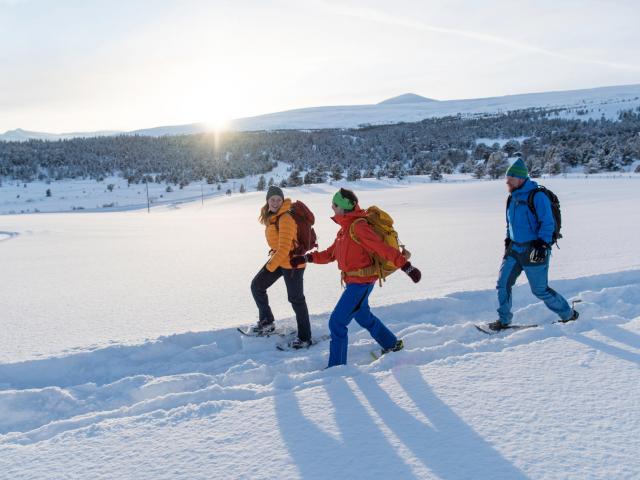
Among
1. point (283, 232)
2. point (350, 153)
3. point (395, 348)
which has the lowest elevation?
point (395, 348)

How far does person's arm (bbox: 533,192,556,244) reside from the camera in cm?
389

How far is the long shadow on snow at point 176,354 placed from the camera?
3893mm

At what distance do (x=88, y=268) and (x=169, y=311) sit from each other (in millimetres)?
3790

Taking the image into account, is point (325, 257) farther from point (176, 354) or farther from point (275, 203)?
point (176, 354)

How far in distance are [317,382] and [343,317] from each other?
2.11ft

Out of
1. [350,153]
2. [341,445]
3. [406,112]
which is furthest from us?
[406,112]

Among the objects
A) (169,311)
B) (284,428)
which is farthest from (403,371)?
(169,311)

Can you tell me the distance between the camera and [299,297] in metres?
4.35

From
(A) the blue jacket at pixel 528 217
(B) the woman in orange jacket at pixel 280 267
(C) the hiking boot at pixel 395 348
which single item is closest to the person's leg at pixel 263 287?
(B) the woman in orange jacket at pixel 280 267

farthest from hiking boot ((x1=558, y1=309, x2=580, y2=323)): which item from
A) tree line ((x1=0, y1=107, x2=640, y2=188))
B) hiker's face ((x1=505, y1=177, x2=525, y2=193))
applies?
tree line ((x1=0, y1=107, x2=640, y2=188))

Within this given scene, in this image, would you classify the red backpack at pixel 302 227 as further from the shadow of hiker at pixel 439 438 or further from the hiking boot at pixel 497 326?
the hiking boot at pixel 497 326

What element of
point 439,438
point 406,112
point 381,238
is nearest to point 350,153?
point 381,238

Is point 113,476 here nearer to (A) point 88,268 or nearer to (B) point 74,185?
(A) point 88,268

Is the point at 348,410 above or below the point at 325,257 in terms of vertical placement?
below
